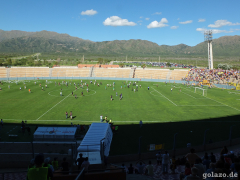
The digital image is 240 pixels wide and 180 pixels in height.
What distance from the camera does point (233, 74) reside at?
59219mm

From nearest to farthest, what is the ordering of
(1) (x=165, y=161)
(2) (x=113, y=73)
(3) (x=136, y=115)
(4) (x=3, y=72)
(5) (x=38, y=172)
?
1. (5) (x=38, y=172)
2. (1) (x=165, y=161)
3. (3) (x=136, y=115)
4. (4) (x=3, y=72)
5. (2) (x=113, y=73)

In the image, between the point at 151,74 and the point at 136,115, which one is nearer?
the point at 136,115

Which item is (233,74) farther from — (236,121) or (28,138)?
(28,138)

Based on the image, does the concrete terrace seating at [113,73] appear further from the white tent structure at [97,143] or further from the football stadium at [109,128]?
the white tent structure at [97,143]

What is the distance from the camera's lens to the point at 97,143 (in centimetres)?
1462

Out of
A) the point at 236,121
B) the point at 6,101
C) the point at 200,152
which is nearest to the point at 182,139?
the point at 200,152

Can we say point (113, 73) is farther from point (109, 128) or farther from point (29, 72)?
point (109, 128)

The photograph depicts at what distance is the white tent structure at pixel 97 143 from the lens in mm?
12374

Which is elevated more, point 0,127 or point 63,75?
point 63,75

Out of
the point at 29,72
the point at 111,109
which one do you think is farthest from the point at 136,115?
the point at 29,72

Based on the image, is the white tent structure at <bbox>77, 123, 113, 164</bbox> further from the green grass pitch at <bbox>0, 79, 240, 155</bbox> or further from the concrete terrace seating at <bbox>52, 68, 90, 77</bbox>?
the concrete terrace seating at <bbox>52, 68, 90, 77</bbox>

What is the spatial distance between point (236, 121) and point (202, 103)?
33.6 ft

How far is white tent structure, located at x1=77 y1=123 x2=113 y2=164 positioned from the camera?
40.6 ft

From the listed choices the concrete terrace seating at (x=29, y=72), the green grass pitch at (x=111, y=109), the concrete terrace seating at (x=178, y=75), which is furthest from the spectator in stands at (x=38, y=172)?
the concrete terrace seating at (x=29, y=72)
